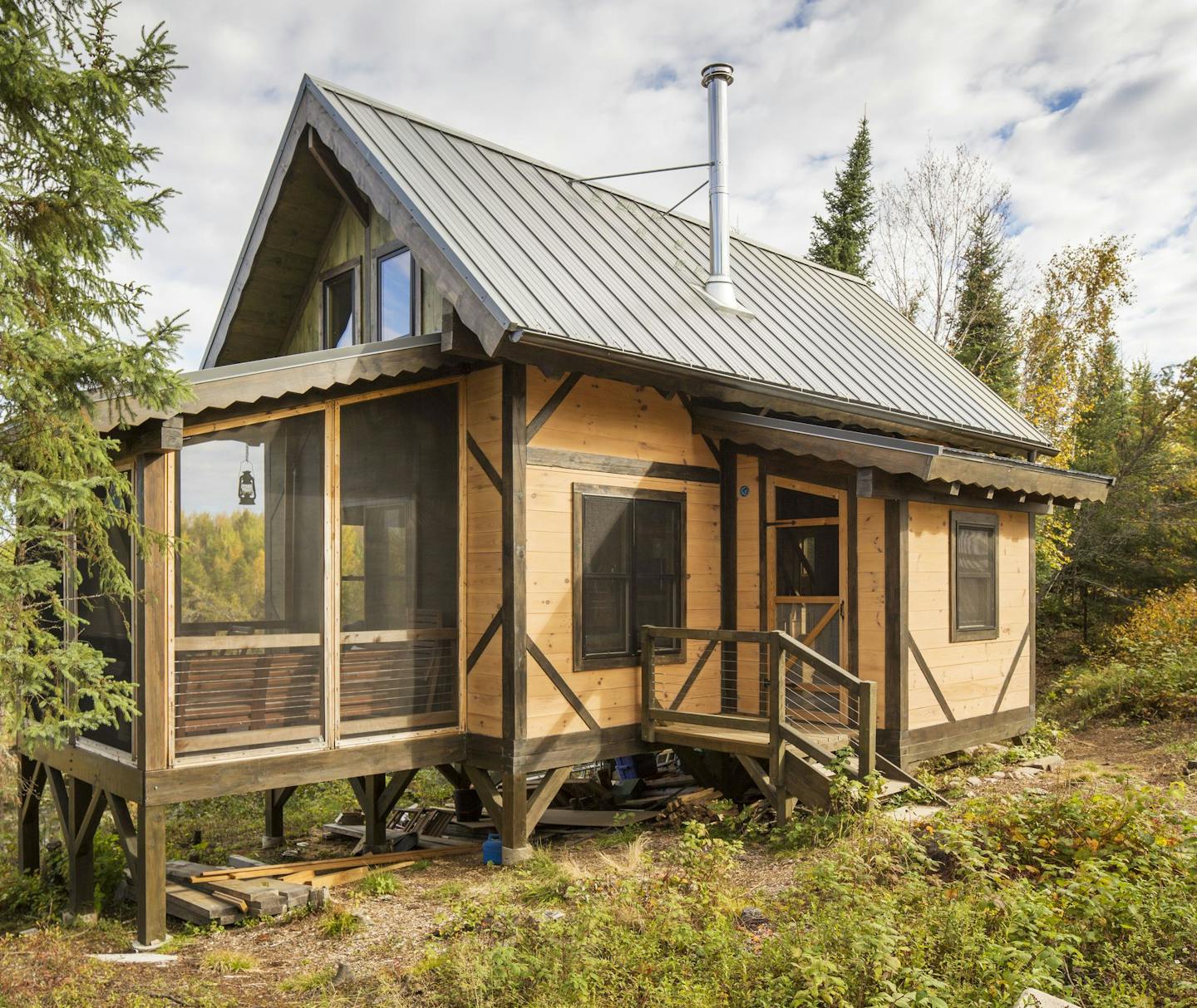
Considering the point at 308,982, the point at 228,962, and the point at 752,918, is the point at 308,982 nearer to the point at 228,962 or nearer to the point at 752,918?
the point at 228,962

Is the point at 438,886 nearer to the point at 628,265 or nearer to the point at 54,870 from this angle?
the point at 54,870

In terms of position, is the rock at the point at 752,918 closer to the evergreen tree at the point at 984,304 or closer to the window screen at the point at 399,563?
the window screen at the point at 399,563

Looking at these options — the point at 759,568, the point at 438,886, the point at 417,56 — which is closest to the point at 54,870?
the point at 438,886

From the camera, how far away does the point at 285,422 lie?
755cm

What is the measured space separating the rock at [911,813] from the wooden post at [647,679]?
7.56 ft

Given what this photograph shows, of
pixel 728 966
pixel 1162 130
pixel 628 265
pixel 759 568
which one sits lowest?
pixel 728 966

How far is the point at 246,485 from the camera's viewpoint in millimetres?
7336

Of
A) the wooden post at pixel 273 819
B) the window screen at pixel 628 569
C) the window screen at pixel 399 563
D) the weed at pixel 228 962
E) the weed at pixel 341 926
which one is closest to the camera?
the weed at pixel 228 962

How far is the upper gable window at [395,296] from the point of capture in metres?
9.69

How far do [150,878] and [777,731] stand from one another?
4.82m

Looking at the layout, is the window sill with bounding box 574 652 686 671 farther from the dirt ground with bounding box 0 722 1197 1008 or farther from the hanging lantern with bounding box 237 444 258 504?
the hanging lantern with bounding box 237 444 258 504

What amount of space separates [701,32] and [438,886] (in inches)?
536

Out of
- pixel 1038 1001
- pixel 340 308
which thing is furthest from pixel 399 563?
pixel 1038 1001

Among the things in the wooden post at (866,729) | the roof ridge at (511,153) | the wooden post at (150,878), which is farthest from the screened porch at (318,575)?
the roof ridge at (511,153)
